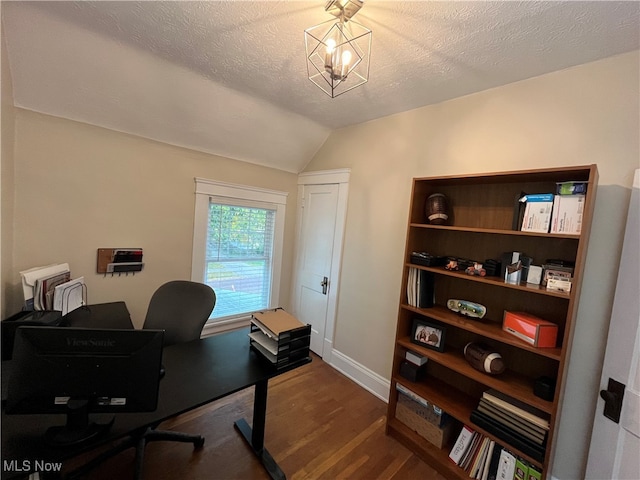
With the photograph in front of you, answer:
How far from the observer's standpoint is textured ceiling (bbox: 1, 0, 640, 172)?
1301 mm

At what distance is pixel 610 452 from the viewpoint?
4.21 feet

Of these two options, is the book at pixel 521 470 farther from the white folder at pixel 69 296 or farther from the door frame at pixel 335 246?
the white folder at pixel 69 296

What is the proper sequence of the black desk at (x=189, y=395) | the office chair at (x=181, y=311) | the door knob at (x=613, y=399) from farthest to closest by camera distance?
the office chair at (x=181, y=311) → the door knob at (x=613, y=399) → the black desk at (x=189, y=395)

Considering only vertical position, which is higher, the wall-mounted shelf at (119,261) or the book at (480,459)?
the wall-mounted shelf at (119,261)

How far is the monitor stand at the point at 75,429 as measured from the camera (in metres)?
0.95

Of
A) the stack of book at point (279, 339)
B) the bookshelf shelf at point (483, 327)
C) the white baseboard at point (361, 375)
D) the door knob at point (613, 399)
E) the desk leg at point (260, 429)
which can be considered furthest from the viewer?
the white baseboard at point (361, 375)

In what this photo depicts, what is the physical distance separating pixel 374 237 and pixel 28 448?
7.82 feet

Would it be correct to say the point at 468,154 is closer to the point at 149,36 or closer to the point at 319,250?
the point at 319,250

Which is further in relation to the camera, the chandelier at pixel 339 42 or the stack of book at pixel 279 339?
the stack of book at pixel 279 339

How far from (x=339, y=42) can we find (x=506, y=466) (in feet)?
8.64

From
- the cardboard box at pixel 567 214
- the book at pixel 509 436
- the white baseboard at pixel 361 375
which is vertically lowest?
the white baseboard at pixel 361 375

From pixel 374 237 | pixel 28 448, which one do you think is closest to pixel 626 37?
pixel 374 237

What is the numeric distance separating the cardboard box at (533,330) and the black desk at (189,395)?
129 cm

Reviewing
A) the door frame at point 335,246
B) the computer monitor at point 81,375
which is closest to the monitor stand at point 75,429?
the computer monitor at point 81,375
